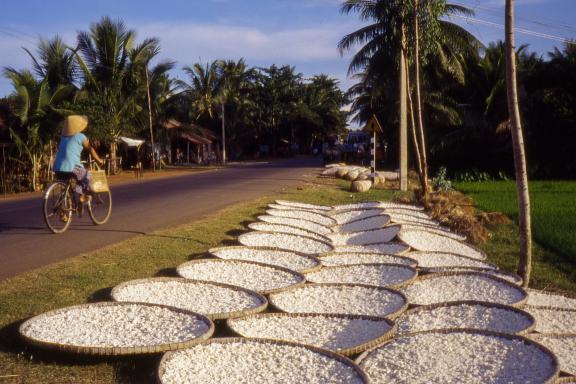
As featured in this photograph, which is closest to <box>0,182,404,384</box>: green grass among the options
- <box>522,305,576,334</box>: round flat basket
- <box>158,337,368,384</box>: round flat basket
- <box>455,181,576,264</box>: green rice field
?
<box>158,337,368,384</box>: round flat basket

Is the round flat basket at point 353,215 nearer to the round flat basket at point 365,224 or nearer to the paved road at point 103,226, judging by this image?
the round flat basket at point 365,224

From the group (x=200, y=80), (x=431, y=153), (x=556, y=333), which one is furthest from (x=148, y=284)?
(x=200, y=80)

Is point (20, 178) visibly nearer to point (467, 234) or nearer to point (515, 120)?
point (467, 234)

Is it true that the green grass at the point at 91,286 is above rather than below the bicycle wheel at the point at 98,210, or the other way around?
below

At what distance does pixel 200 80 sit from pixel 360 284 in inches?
1831

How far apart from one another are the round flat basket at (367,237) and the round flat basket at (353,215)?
1404mm

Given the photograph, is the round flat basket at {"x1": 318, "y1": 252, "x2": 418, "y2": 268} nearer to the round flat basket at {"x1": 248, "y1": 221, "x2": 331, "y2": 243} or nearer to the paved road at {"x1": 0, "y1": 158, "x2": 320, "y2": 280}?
the round flat basket at {"x1": 248, "y1": 221, "x2": 331, "y2": 243}

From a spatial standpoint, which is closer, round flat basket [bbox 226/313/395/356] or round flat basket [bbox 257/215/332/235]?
round flat basket [bbox 226/313/395/356]

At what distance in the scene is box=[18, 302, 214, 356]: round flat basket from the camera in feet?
13.6

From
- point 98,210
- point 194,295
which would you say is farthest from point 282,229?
point 194,295

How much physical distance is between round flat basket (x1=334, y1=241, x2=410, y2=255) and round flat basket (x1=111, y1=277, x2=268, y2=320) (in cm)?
263

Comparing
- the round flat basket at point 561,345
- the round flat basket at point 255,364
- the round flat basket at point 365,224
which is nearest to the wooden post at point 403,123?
the round flat basket at point 365,224

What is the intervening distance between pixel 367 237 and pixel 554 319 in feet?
13.5

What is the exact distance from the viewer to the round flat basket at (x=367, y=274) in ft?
21.9
